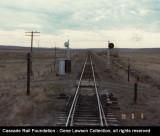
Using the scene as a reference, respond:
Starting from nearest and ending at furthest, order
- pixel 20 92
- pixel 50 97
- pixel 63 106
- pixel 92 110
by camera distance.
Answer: pixel 92 110 < pixel 63 106 < pixel 50 97 < pixel 20 92

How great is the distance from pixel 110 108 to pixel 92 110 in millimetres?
1670

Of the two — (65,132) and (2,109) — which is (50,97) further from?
(65,132)

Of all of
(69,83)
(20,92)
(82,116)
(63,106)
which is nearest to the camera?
(82,116)

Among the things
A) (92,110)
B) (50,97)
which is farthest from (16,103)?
(92,110)

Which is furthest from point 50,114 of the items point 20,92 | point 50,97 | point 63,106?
point 20,92

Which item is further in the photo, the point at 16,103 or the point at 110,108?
the point at 16,103

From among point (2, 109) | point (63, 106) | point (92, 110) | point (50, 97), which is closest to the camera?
point (92, 110)

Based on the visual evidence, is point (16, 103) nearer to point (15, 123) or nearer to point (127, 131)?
point (15, 123)

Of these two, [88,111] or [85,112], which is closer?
[85,112]

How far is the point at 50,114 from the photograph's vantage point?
24453 millimetres

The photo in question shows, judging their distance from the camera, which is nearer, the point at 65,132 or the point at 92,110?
the point at 65,132

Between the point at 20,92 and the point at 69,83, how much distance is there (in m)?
7.43

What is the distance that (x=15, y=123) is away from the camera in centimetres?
2305

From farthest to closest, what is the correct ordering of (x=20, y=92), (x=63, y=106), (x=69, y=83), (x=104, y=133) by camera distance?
1. (x=69, y=83)
2. (x=20, y=92)
3. (x=63, y=106)
4. (x=104, y=133)
